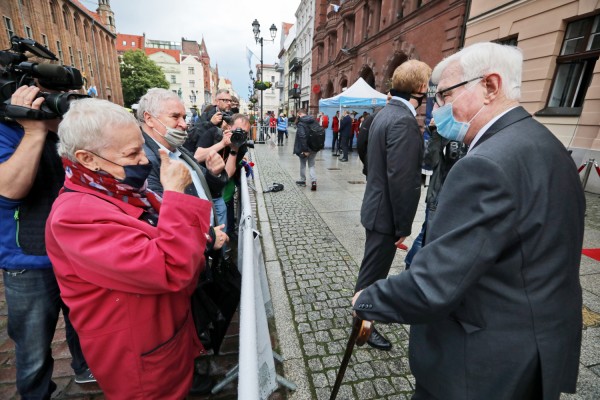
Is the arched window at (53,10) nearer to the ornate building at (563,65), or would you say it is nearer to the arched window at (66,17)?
the arched window at (66,17)

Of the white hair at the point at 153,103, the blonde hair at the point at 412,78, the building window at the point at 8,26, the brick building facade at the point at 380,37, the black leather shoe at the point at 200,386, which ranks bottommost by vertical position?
the black leather shoe at the point at 200,386

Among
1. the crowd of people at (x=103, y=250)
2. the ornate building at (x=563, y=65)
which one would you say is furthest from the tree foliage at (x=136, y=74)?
the crowd of people at (x=103, y=250)

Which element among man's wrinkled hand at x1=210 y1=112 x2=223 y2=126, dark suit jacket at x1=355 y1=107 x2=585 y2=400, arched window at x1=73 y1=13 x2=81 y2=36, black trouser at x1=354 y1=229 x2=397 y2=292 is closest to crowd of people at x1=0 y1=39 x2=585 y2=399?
dark suit jacket at x1=355 y1=107 x2=585 y2=400

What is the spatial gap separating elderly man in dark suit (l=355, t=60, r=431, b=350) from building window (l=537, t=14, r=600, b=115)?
8011 mm

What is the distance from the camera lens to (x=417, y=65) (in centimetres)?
238

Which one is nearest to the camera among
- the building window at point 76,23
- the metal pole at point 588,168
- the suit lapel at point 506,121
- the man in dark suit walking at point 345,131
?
the suit lapel at point 506,121

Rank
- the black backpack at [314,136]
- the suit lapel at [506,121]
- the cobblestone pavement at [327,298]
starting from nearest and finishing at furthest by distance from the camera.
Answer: the suit lapel at [506,121]
the cobblestone pavement at [327,298]
the black backpack at [314,136]

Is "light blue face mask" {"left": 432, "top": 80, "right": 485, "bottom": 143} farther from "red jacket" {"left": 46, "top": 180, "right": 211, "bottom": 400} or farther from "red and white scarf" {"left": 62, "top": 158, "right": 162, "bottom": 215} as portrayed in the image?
"red and white scarf" {"left": 62, "top": 158, "right": 162, "bottom": 215}

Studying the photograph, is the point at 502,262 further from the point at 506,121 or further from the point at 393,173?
the point at 393,173

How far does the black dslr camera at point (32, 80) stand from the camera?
144 centimetres

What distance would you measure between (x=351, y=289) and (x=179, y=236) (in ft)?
8.31

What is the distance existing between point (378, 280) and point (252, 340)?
0.59m

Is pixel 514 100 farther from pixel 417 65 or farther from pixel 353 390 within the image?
pixel 353 390

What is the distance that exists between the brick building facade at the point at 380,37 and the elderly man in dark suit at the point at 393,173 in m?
10.7
